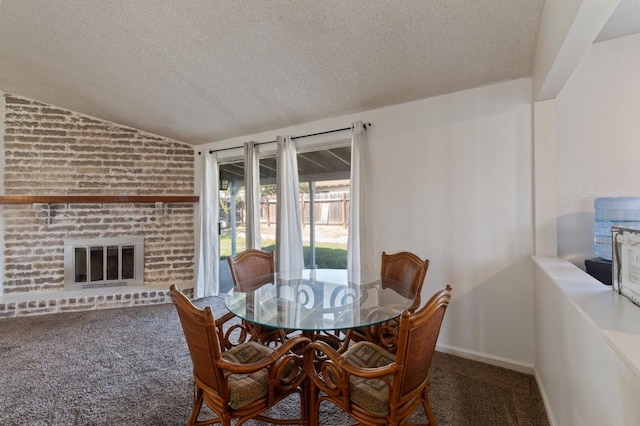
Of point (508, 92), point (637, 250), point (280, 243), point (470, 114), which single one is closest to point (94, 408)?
point (280, 243)

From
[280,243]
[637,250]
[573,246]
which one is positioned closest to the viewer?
[637,250]

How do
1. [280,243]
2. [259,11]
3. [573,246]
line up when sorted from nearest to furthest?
[259,11] → [573,246] → [280,243]

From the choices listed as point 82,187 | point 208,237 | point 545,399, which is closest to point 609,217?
point 545,399

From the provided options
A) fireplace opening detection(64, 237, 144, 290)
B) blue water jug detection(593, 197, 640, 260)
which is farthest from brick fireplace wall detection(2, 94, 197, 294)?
blue water jug detection(593, 197, 640, 260)

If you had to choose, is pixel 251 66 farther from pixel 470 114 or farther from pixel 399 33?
pixel 470 114

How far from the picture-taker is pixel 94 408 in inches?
75.0

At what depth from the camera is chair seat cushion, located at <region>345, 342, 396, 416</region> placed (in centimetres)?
130

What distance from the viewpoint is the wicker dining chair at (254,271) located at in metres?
2.18

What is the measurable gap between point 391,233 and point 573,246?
4.61 feet

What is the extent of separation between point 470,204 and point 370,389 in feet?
5.91

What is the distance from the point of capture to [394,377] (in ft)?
3.98

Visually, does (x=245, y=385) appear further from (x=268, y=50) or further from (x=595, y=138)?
(x=595, y=138)

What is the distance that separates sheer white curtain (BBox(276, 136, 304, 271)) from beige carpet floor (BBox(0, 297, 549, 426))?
143 centimetres

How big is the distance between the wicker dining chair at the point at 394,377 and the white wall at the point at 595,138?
159 centimetres
